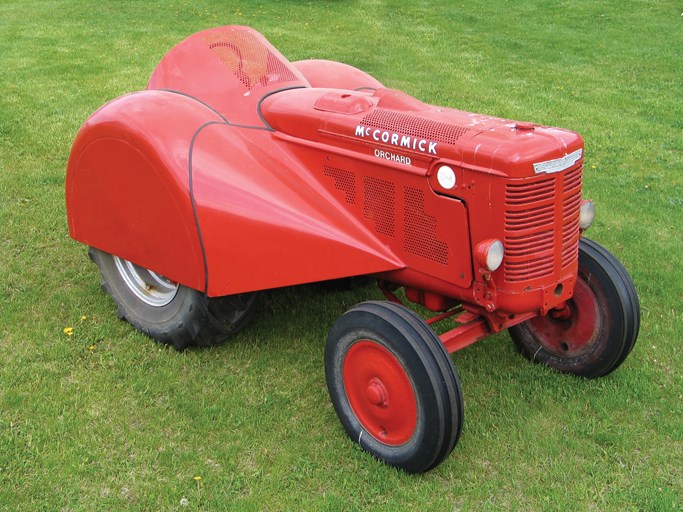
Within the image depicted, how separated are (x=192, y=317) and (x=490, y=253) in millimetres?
1708

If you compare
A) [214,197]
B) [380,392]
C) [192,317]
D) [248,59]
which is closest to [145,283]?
[192,317]

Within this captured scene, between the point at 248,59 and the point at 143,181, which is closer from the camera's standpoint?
the point at 143,181

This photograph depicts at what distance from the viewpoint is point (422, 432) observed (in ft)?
10.5

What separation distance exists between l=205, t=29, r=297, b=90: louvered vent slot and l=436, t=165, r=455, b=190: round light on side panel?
1.32m

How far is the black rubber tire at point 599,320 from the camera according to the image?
376cm

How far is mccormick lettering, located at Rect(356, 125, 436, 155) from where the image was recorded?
10.9 feet

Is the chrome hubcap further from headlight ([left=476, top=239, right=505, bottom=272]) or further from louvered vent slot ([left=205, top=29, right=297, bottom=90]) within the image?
headlight ([left=476, top=239, right=505, bottom=272])

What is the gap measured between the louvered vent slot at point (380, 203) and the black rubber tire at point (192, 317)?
0.89m

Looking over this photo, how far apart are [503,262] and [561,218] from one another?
33cm

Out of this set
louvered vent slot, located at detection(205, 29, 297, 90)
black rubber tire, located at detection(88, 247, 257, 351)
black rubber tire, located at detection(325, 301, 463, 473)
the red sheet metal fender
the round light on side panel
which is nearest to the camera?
black rubber tire, located at detection(325, 301, 463, 473)

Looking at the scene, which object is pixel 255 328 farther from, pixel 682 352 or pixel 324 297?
pixel 682 352

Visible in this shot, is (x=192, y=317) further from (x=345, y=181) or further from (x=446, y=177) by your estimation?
(x=446, y=177)

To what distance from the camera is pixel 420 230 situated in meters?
3.46

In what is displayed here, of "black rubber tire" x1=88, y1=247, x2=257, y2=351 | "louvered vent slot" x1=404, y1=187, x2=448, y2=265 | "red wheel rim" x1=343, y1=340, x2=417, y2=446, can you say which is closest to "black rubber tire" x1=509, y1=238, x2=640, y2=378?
"louvered vent slot" x1=404, y1=187, x2=448, y2=265
